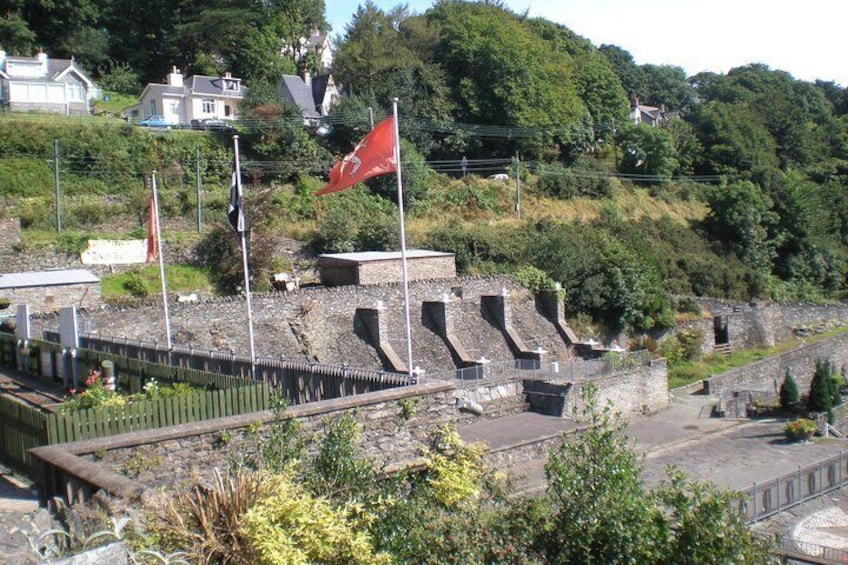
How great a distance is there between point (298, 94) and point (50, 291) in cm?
2803

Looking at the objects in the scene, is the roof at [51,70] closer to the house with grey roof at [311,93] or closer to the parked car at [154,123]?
the parked car at [154,123]

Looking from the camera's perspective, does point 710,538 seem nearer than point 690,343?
Yes

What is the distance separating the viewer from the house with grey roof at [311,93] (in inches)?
1965

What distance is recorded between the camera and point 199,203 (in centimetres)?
3500

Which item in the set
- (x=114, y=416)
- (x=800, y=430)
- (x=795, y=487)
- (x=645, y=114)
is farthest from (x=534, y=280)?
(x=645, y=114)

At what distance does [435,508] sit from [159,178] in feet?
109

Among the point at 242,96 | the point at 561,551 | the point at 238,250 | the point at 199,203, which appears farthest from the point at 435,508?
the point at 242,96

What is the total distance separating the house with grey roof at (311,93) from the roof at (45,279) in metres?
24.3

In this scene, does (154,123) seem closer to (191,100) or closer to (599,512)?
(191,100)

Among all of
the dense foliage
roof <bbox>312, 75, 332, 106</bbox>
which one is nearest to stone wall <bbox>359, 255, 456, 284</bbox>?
the dense foliage

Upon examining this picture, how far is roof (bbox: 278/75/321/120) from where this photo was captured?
49375mm

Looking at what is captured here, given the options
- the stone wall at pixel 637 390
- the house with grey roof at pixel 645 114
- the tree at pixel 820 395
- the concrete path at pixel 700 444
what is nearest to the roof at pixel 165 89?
the stone wall at pixel 637 390

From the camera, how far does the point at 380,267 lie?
29.4 metres

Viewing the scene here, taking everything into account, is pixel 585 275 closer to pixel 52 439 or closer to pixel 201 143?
pixel 201 143
